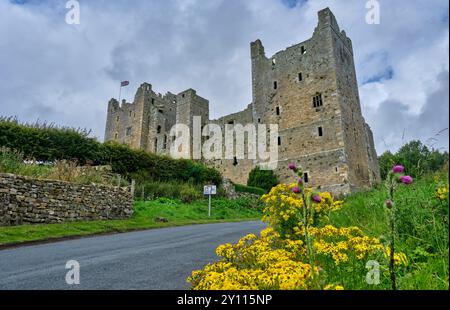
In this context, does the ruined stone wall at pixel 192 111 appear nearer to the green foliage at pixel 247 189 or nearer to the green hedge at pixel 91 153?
the green foliage at pixel 247 189

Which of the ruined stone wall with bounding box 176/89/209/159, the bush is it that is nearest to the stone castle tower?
the ruined stone wall with bounding box 176/89/209/159

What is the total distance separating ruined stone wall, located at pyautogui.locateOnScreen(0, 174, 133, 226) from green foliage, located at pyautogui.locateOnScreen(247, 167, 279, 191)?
1716cm

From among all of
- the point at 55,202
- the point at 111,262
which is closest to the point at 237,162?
the point at 55,202

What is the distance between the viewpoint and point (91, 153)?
18297 millimetres

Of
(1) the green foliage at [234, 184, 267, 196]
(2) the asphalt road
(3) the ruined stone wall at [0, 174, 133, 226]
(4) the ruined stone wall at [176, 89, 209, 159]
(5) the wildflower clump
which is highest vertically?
(4) the ruined stone wall at [176, 89, 209, 159]

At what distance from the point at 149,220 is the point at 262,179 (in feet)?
57.8

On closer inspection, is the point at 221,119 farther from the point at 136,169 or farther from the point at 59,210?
the point at 59,210

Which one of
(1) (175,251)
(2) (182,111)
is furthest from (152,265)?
(2) (182,111)

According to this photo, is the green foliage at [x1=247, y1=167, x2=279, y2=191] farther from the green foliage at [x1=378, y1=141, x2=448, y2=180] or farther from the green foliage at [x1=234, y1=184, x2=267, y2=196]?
the green foliage at [x1=378, y1=141, x2=448, y2=180]

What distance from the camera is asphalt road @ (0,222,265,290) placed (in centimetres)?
456

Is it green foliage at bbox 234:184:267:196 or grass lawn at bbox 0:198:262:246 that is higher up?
green foliage at bbox 234:184:267:196

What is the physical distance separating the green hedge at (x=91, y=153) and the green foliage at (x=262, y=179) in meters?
7.38

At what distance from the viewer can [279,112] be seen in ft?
104

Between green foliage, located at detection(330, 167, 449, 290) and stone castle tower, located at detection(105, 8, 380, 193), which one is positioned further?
stone castle tower, located at detection(105, 8, 380, 193)
